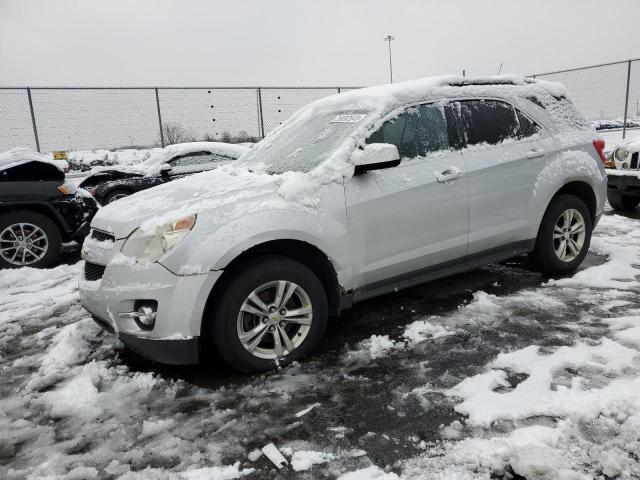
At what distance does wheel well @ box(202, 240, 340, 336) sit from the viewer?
9.43 feet

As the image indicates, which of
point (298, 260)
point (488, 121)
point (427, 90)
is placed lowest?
point (298, 260)

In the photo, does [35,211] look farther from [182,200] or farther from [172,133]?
[172,133]

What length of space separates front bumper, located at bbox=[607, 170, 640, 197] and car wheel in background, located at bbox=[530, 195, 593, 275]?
8.85ft

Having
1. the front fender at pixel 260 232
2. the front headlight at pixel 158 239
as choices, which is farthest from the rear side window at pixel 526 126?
the front headlight at pixel 158 239

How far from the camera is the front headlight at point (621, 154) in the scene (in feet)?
22.2

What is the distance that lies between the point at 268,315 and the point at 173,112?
37.9ft

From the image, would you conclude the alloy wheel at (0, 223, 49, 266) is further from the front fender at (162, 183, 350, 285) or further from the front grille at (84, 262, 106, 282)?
the front fender at (162, 183, 350, 285)

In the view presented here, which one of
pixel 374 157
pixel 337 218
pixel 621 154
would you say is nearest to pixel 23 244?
pixel 337 218

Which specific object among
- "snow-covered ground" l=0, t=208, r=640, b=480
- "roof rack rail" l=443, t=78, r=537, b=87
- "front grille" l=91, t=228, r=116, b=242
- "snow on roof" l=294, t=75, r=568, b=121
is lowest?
"snow-covered ground" l=0, t=208, r=640, b=480

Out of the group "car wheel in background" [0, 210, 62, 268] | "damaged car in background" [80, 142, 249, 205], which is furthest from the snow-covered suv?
"damaged car in background" [80, 142, 249, 205]

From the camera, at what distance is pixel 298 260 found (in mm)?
3207

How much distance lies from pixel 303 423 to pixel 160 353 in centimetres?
95

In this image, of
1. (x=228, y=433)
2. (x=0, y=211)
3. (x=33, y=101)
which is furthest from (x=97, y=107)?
(x=228, y=433)

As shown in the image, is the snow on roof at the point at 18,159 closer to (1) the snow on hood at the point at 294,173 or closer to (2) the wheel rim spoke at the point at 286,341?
(1) the snow on hood at the point at 294,173
